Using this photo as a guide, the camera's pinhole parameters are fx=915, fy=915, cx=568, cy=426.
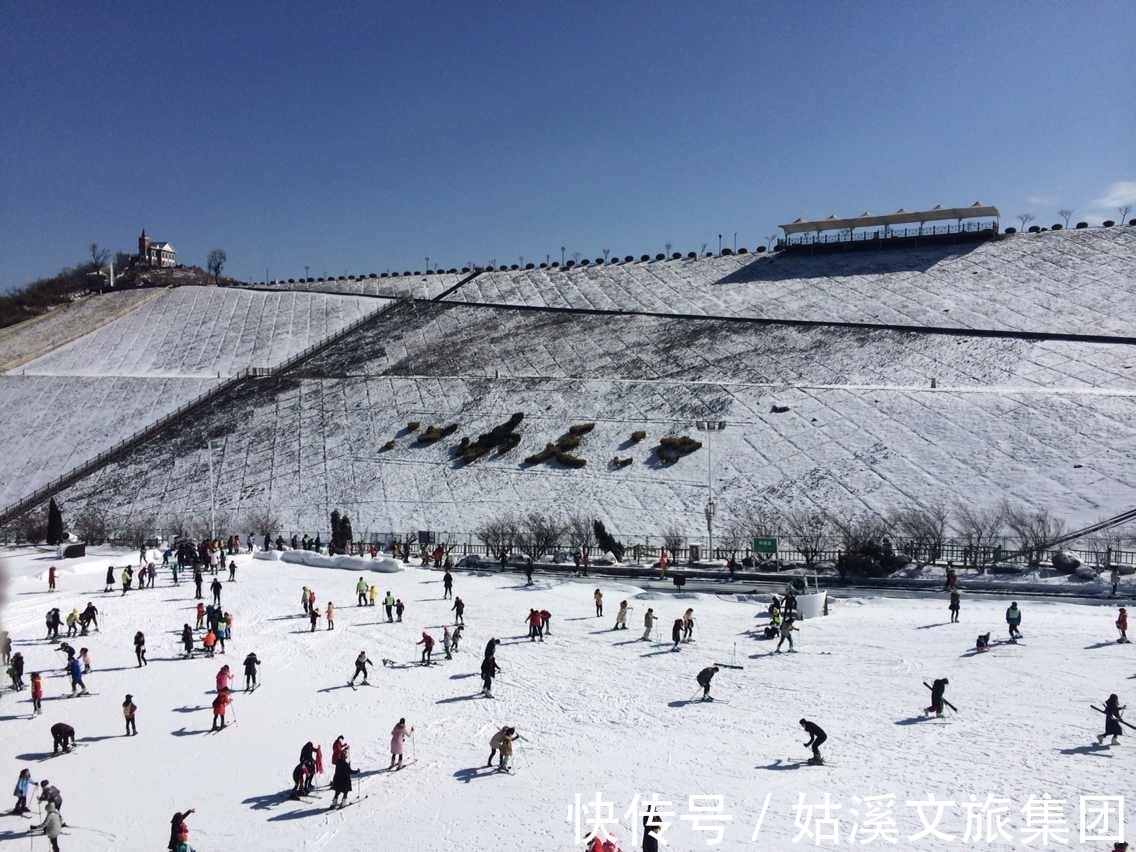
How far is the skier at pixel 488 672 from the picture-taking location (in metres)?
22.0

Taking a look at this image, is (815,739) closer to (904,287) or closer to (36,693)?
(36,693)

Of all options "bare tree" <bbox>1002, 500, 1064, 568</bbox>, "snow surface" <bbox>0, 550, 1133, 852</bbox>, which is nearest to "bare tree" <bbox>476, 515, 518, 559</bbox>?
"snow surface" <bbox>0, 550, 1133, 852</bbox>

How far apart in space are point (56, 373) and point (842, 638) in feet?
270

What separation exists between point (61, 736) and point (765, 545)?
2494cm

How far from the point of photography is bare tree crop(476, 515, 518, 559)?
40250mm

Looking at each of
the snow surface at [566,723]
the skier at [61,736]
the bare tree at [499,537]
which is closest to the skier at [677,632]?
the snow surface at [566,723]

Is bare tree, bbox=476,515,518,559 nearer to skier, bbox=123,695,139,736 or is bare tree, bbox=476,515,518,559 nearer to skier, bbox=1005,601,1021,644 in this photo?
skier, bbox=123,695,139,736

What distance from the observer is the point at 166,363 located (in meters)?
86.4

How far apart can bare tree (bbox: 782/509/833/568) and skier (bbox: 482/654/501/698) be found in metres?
17.8

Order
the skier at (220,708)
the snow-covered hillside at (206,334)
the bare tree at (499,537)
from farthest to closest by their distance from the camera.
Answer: the snow-covered hillside at (206,334) → the bare tree at (499,537) → the skier at (220,708)

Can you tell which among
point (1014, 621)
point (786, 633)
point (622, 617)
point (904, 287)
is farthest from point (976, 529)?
point (904, 287)

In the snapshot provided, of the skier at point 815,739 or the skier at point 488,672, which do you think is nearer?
the skier at point 815,739

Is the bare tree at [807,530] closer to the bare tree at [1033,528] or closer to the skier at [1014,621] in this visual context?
the bare tree at [1033,528]

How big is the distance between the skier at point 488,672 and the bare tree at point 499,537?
621 inches
